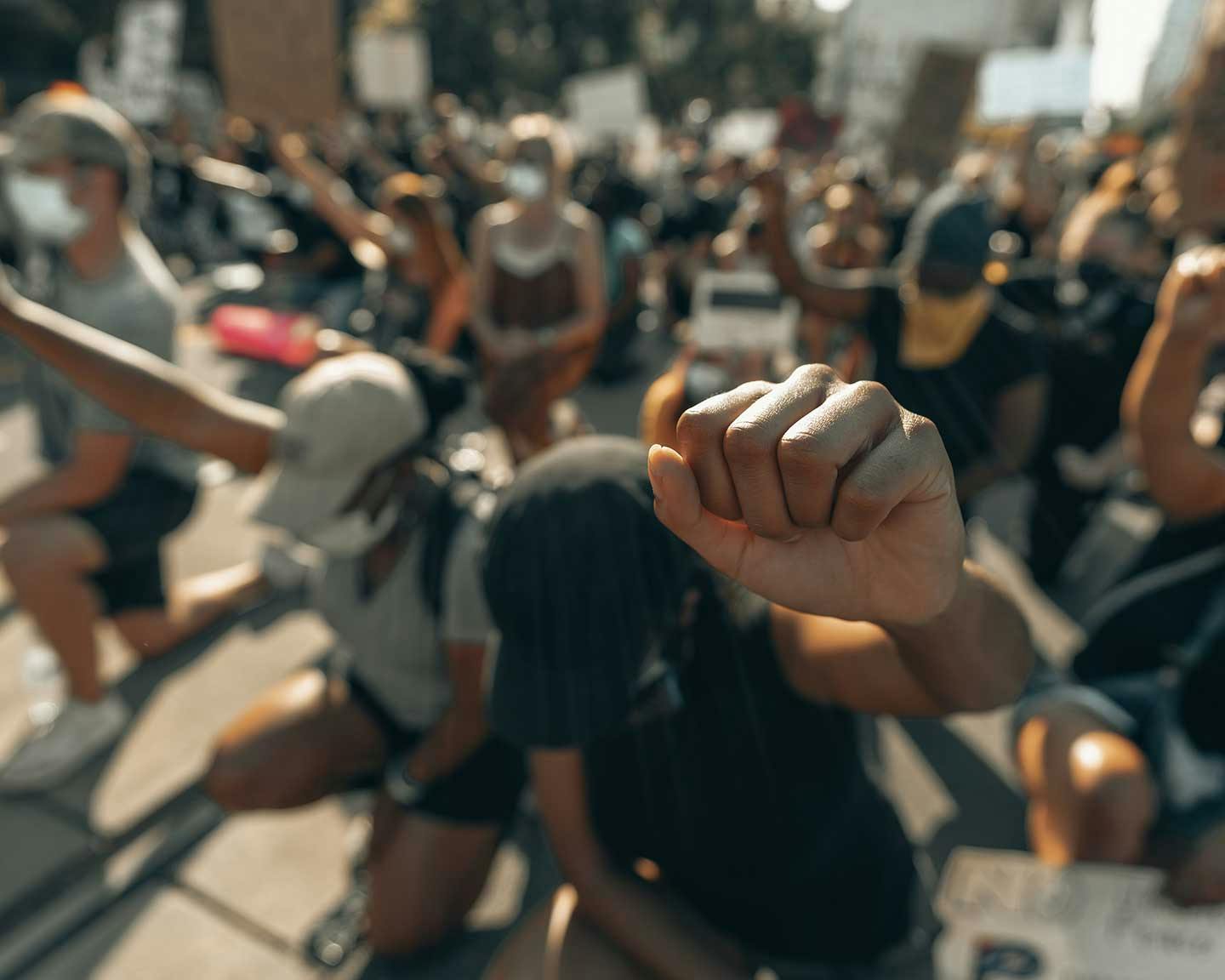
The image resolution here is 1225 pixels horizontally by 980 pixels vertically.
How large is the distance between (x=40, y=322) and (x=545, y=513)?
1.19m

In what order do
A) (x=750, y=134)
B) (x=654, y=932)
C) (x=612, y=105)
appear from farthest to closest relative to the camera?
(x=750, y=134) → (x=612, y=105) → (x=654, y=932)

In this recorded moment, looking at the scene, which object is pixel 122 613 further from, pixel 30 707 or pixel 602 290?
pixel 602 290

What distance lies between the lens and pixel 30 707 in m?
3.08

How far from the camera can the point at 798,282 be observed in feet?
10.4

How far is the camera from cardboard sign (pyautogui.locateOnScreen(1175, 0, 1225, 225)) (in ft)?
10.2

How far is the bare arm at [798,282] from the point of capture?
309cm

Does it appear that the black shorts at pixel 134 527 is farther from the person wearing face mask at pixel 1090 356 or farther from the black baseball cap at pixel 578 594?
the person wearing face mask at pixel 1090 356

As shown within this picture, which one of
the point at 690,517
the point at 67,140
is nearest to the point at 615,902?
the point at 690,517

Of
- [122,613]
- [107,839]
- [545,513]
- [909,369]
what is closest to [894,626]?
[545,513]

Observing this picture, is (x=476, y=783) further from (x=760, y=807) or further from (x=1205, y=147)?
(x=1205, y=147)

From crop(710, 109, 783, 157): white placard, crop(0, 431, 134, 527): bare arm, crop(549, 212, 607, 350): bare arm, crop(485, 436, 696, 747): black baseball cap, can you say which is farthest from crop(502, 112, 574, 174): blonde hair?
crop(710, 109, 783, 157): white placard

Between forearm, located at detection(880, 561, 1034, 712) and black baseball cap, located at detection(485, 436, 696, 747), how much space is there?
1.11 ft

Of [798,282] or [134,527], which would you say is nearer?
[134,527]

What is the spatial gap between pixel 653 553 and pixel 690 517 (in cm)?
51
